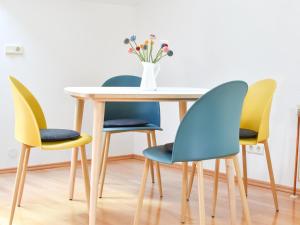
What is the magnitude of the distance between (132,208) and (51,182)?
3.21 feet

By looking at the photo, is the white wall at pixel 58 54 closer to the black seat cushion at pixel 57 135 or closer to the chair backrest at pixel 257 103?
the black seat cushion at pixel 57 135

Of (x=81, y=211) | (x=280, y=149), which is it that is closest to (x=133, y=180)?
(x=81, y=211)

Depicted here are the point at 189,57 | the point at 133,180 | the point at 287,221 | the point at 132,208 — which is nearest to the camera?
the point at 287,221

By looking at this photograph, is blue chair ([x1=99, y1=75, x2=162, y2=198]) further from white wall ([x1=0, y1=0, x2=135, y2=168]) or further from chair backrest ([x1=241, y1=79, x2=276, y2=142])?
white wall ([x1=0, y1=0, x2=135, y2=168])

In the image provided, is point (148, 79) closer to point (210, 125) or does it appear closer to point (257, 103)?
point (210, 125)

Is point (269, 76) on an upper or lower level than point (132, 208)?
upper

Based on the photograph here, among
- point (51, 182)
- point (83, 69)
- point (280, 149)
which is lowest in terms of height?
Answer: point (51, 182)

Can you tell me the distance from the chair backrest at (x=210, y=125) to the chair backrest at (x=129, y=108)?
1341mm

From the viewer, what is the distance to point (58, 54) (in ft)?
14.3

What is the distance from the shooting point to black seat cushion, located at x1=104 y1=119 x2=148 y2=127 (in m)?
3.34

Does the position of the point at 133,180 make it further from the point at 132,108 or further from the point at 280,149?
the point at 280,149

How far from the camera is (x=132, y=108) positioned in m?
3.68

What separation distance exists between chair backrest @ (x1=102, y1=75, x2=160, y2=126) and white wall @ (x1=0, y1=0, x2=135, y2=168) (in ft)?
2.91

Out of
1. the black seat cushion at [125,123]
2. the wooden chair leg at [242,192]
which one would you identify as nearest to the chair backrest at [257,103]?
the wooden chair leg at [242,192]
